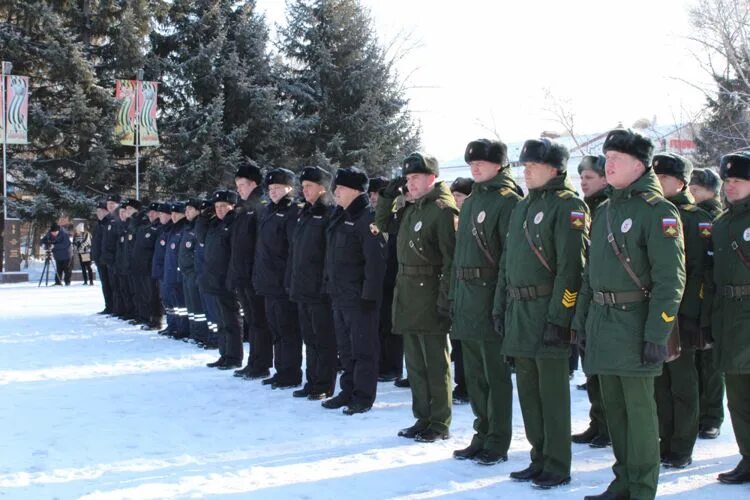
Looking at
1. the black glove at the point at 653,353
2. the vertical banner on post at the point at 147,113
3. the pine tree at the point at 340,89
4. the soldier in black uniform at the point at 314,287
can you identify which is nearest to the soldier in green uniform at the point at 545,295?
the black glove at the point at 653,353

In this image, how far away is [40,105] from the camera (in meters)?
30.0

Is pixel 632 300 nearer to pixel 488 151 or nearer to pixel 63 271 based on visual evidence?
pixel 488 151

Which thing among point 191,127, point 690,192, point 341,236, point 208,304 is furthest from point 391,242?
point 191,127

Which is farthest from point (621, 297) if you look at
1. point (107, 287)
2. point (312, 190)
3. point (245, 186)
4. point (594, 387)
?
point (107, 287)

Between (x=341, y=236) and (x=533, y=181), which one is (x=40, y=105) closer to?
(x=341, y=236)

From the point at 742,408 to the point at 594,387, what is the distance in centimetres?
122

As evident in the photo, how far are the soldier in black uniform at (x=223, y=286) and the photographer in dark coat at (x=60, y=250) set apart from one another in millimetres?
14303

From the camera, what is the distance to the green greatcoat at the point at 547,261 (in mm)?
4668

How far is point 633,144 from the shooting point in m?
4.34

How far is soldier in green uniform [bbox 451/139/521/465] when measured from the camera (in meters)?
5.31

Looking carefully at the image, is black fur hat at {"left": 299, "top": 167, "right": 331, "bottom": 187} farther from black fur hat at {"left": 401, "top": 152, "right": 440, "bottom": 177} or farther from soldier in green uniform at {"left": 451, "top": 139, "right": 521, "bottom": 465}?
soldier in green uniform at {"left": 451, "top": 139, "right": 521, "bottom": 465}

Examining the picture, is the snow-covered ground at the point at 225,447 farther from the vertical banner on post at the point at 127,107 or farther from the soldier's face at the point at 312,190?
the vertical banner on post at the point at 127,107

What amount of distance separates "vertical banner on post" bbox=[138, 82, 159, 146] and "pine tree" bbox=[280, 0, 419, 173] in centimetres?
559

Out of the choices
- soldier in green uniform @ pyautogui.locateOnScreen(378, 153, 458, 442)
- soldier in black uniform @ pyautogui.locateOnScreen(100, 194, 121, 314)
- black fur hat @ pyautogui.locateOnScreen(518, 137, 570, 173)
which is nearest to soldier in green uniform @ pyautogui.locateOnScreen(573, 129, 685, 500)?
black fur hat @ pyautogui.locateOnScreen(518, 137, 570, 173)
